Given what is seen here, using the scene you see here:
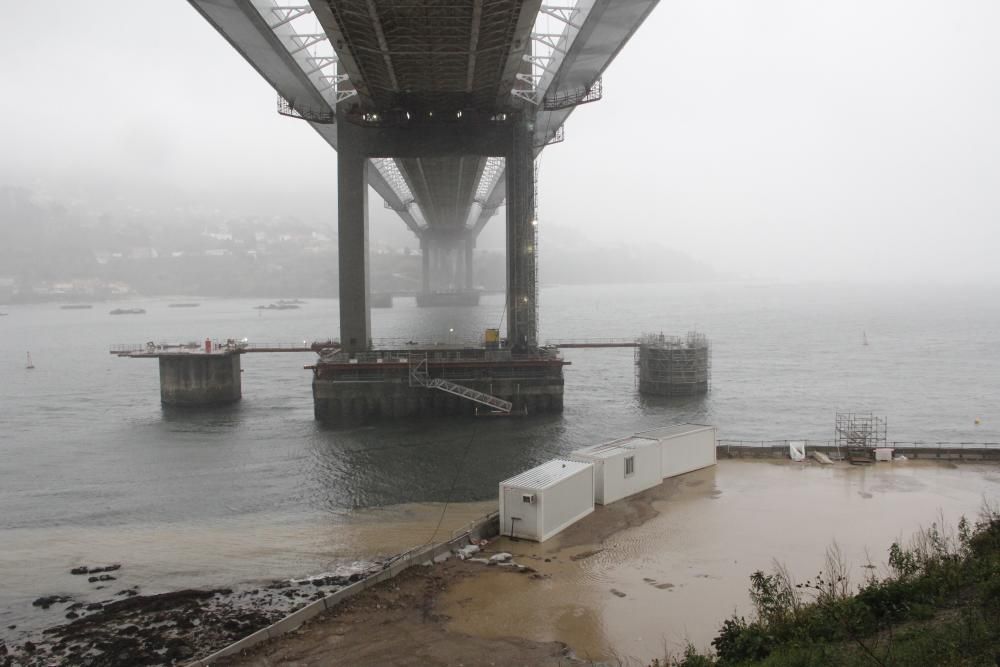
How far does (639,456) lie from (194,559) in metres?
11.0

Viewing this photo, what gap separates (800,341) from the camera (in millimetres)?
77438

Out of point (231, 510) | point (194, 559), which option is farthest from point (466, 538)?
point (231, 510)

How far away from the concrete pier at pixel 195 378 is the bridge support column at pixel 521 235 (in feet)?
48.8

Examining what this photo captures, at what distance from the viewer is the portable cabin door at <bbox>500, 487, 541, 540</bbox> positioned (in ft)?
51.3

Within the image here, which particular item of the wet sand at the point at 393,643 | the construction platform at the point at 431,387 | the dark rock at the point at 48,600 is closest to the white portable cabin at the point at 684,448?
the wet sand at the point at 393,643

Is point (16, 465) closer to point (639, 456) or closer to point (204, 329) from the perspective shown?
point (639, 456)

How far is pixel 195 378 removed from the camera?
38250 mm

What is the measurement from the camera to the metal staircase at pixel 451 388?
110 feet

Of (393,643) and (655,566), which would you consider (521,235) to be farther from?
(393,643)

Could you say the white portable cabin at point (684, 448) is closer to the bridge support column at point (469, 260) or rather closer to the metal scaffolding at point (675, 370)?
the metal scaffolding at point (675, 370)

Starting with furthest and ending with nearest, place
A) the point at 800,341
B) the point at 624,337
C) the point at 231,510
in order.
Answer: the point at 624,337 → the point at 800,341 → the point at 231,510

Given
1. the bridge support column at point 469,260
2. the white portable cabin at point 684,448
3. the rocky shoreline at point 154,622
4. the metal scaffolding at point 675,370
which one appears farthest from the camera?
the bridge support column at point 469,260

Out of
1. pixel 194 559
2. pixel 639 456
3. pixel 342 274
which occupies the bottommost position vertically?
pixel 194 559

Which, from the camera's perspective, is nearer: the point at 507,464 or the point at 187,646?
the point at 187,646
